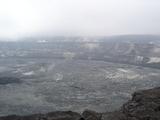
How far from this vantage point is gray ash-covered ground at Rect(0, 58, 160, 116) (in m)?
62.7

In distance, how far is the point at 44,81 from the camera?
90062 millimetres

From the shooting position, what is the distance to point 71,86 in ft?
270

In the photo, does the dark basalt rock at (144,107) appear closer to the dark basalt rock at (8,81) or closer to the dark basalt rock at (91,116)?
the dark basalt rock at (91,116)

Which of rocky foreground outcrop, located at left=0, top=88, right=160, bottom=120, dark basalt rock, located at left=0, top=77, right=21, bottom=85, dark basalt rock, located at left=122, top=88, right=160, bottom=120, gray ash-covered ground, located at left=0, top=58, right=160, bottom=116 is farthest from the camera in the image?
dark basalt rock, located at left=0, top=77, right=21, bottom=85

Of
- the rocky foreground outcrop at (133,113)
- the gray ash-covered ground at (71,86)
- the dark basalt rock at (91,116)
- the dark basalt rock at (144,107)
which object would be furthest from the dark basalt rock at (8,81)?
the dark basalt rock at (91,116)

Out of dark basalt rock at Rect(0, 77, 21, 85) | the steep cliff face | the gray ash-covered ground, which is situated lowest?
the gray ash-covered ground

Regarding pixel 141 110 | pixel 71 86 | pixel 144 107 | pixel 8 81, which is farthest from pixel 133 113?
pixel 8 81

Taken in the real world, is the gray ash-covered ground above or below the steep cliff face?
below

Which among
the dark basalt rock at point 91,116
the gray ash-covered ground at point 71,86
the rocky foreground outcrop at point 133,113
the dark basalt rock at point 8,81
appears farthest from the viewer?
the dark basalt rock at point 8,81

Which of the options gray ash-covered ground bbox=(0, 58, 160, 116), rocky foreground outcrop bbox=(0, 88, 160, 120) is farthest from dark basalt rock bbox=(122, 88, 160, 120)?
gray ash-covered ground bbox=(0, 58, 160, 116)

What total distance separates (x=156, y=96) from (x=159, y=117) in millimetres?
7422

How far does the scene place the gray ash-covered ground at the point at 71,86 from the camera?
62.7m

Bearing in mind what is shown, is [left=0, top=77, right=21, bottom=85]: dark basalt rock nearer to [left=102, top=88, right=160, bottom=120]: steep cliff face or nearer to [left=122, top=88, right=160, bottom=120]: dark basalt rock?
[left=122, top=88, right=160, bottom=120]: dark basalt rock

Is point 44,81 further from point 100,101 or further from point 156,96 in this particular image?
point 156,96
